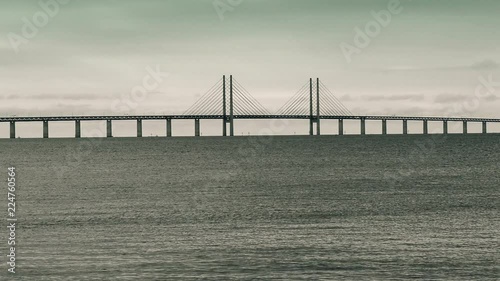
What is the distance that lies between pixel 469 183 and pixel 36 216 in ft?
119

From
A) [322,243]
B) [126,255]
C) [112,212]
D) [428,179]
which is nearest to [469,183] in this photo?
[428,179]

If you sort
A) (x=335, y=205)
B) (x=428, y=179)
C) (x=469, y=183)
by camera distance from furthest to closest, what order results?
(x=428, y=179) → (x=469, y=183) → (x=335, y=205)

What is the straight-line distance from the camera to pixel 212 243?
122 feet

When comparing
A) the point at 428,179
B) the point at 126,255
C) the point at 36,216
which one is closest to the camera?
the point at 126,255

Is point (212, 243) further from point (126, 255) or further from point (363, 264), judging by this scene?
point (363, 264)

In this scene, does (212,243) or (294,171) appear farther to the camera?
(294,171)

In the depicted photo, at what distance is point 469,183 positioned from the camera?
2847 inches

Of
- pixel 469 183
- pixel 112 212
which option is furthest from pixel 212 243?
pixel 469 183

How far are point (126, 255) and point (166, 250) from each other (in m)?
1.76

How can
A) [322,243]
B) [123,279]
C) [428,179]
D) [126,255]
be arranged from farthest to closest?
[428,179] < [322,243] < [126,255] < [123,279]

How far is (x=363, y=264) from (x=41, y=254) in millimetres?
11348

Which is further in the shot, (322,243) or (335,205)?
(335,205)

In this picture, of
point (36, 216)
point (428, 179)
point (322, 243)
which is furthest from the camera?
point (428, 179)

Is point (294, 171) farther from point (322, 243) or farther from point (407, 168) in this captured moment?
point (322, 243)
